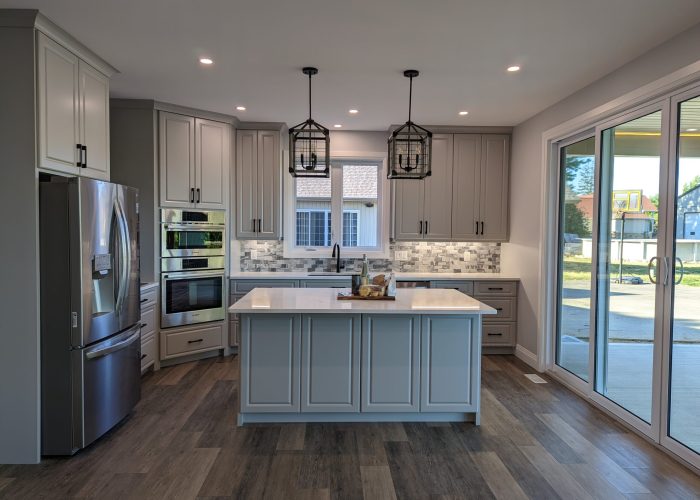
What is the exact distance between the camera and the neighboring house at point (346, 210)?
5.61 m

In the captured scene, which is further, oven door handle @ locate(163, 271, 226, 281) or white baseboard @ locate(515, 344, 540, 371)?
white baseboard @ locate(515, 344, 540, 371)

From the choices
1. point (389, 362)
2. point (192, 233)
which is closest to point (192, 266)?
point (192, 233)

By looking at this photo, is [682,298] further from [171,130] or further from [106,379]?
[171,130]

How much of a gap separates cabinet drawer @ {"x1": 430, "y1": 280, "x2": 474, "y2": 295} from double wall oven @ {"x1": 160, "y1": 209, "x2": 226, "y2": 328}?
2.48 meters

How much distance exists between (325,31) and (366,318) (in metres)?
1.96

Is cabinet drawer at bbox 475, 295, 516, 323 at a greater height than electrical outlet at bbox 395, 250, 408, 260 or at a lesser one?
lesser

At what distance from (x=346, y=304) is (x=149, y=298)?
220cm

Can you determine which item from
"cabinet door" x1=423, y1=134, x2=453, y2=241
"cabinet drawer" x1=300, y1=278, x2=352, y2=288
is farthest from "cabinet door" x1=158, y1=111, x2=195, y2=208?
"cabinet door" x1=423, y1=134, x2=453, y2=241

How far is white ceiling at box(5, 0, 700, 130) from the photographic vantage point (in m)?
2.47

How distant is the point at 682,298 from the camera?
2.76m

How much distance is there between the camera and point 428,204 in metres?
5.35

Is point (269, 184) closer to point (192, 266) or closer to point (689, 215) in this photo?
point (192, 266)

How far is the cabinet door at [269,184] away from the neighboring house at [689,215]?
3.85 meters

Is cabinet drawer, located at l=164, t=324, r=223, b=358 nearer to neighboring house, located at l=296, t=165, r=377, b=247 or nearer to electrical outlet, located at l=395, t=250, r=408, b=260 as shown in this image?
neighboring house, located at l=296, t=165, r=377, b=247
